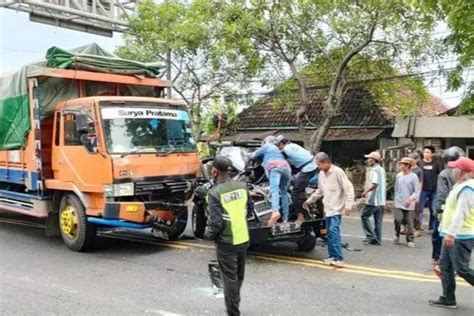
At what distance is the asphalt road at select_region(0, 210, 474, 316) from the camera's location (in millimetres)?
5676

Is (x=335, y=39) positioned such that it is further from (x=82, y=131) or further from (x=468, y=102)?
(x=82, y=131)

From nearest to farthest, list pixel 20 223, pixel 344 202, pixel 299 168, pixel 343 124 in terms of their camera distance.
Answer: pixel 344 202 < pixel 299 168 < pixel 20 223 < pixel 343 124

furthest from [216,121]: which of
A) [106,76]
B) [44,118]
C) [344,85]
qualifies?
[344,85]

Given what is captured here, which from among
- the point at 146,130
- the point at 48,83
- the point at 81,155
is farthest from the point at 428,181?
the point at 48,83

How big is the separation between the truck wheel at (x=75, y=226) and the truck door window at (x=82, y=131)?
91cm

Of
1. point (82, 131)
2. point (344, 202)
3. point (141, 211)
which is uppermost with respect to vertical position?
point (82, 131)

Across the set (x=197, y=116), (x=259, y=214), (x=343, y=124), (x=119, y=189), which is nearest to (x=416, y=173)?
(x=259, y=214)

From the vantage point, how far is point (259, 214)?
760 cm

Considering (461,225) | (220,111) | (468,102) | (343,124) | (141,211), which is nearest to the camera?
(461,225)

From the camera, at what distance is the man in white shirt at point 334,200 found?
24.0 ft

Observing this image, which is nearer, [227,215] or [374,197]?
[227,215]

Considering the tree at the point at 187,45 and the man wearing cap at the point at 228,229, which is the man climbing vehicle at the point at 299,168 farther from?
the tree at the point at 187,45

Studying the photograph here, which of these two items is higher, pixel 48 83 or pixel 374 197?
pixel 48 83

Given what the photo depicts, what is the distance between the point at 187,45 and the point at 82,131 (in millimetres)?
9640
